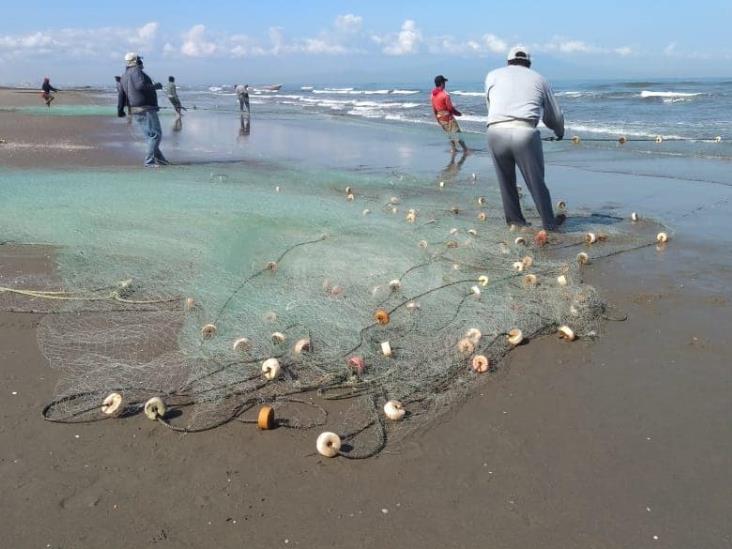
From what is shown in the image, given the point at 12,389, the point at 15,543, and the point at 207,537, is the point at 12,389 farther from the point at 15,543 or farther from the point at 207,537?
the point at 207,537

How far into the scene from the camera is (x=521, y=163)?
20.5 ft

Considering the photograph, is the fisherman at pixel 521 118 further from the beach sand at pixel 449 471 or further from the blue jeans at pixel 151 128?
the blue jeans at pixel 151 128

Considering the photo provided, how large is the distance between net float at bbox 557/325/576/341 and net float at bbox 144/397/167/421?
8.28 feet

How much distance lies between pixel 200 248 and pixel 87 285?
106 cm

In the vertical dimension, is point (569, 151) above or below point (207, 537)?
above

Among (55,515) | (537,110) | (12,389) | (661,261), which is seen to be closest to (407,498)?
(55,515)

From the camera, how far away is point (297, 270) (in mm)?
4797

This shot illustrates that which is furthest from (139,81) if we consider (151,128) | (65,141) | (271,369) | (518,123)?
(271,369)

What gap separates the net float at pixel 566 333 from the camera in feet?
12.7

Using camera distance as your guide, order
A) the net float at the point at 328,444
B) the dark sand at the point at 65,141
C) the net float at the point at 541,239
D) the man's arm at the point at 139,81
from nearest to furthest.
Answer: the net float at the point at 328,444 < the net float at the point at 541,239 < the man's arm at the point at 139,81 < the dark sand at the point at 65,141

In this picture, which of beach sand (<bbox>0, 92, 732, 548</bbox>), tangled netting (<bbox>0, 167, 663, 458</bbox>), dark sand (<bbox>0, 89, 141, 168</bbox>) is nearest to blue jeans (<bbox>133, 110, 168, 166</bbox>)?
dark sand (<bbox>0, 89, 141, 168</bbox>)

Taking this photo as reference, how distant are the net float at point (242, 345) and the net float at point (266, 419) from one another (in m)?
0.62

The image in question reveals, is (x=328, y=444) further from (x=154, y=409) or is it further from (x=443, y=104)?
(x=443, y=104)

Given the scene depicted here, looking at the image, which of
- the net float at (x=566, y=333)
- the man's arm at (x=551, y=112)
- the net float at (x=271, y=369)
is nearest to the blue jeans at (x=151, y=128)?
the man's arm at (x=551, y=112)
